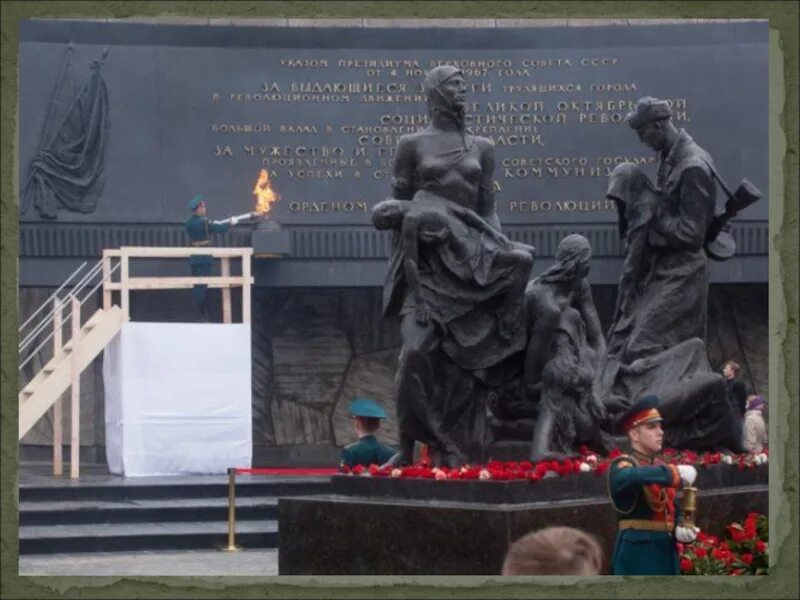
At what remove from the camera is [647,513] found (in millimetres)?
6980

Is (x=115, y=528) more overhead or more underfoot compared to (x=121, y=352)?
more underfoot

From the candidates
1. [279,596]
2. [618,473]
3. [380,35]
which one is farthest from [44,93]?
[279,596]

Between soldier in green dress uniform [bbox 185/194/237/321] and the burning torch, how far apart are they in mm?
109

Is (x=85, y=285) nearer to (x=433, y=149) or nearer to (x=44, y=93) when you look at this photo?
(x=44, y=93)

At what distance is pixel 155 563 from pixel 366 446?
2201 mm

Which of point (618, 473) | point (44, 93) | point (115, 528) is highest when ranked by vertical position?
point (44, 93)

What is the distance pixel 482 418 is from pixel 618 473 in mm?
2931

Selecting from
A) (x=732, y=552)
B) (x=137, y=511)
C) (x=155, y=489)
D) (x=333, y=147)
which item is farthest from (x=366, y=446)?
(x=333, y=147)

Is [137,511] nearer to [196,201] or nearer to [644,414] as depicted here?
[196,201]

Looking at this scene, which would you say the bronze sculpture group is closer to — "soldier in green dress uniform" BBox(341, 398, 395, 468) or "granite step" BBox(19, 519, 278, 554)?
"soldier in green dress uniform" BBox(341, 398, 395, 468)

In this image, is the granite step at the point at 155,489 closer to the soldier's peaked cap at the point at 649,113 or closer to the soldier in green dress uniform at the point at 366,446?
the soldier in green dress uniform at the point at 366,446

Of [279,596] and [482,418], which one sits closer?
[279,596]

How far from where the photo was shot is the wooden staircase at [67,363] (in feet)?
52.9

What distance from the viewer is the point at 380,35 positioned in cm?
1939
